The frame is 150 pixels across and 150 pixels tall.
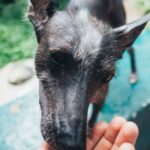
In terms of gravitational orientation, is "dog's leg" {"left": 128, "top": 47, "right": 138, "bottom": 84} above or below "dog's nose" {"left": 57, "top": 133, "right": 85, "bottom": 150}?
below

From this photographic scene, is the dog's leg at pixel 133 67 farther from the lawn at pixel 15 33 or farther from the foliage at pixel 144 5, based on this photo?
the foliage at pixel 144 5

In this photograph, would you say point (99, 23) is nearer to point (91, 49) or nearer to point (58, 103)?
point (91, 49)

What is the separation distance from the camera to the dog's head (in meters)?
1.92

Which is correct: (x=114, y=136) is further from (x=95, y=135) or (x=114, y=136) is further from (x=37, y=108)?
(x=37, y=108)

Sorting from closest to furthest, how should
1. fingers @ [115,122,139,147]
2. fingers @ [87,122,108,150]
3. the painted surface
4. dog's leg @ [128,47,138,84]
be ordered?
fingers @ [115,122,139,147], fingers @ [87,122,108,150], the painted surface, dog's leg @ [128,47,138,84]

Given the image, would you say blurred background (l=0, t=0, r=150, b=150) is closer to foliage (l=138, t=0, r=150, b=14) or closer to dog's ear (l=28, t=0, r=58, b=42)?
dog's ear (l=28, t=0, r=58, b=42)

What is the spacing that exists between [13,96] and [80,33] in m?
1.84

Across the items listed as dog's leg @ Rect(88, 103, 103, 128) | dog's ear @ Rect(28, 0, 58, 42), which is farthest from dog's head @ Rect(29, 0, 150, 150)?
dog's leg @ Rect(88, 103, 103, 128)

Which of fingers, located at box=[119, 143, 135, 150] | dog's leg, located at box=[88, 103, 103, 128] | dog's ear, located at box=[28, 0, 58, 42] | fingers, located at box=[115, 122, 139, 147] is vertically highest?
dog's ear, located at box=[28, 0, 58, 42]

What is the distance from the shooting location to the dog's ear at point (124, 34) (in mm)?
2289

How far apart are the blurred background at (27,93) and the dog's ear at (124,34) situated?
33cm

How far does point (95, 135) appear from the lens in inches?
99.4

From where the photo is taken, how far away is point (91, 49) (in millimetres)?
2111

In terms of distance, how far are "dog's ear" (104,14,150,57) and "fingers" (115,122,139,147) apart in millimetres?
419
